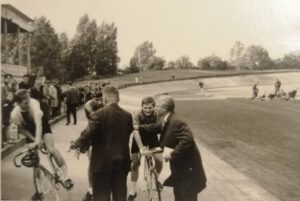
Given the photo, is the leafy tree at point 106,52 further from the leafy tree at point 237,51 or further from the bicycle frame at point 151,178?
the bicycle frame at point 151,178

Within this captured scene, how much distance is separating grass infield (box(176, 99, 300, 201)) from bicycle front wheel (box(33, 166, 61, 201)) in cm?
297

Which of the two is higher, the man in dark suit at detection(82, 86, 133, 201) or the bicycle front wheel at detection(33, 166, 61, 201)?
the man in dark suit at detection(82, 86, 133, 201)

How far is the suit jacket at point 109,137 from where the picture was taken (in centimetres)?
633

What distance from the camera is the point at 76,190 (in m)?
7.90

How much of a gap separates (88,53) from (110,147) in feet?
11.2

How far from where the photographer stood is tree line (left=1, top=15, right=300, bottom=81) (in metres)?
8.52

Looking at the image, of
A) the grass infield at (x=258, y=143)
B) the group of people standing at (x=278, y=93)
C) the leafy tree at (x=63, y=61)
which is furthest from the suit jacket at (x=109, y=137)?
the group of people standing at (x=278, y=93)

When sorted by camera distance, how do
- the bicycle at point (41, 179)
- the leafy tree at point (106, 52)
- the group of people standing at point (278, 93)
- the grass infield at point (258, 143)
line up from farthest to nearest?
the group of people standing at point (278, 93) < the grass infield at point (258, 143) < the leafy tree at point (106, 52) < the bicycle at point (41, 179)

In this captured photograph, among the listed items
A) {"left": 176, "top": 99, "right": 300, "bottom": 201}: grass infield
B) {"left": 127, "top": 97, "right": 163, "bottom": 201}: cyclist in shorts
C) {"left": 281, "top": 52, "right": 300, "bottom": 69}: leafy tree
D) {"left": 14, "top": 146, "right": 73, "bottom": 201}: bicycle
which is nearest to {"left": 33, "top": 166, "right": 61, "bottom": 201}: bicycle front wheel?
{"left": 14, "top": 146, "right": 73, "bottom": 201}: bicycle

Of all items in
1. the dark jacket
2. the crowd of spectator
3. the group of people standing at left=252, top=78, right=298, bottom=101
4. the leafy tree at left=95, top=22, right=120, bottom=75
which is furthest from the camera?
the group of people standing at left=252, top=78, right=298, bottom=101

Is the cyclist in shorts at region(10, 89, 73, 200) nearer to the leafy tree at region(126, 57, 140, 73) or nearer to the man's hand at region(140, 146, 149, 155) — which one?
the man's hand at region(140, 146, 149, 155)

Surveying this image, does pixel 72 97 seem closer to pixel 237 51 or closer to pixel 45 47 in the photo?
pixel 45 47

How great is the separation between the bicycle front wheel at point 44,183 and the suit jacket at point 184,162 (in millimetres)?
1722

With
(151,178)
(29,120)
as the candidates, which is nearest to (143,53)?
(29,120)
